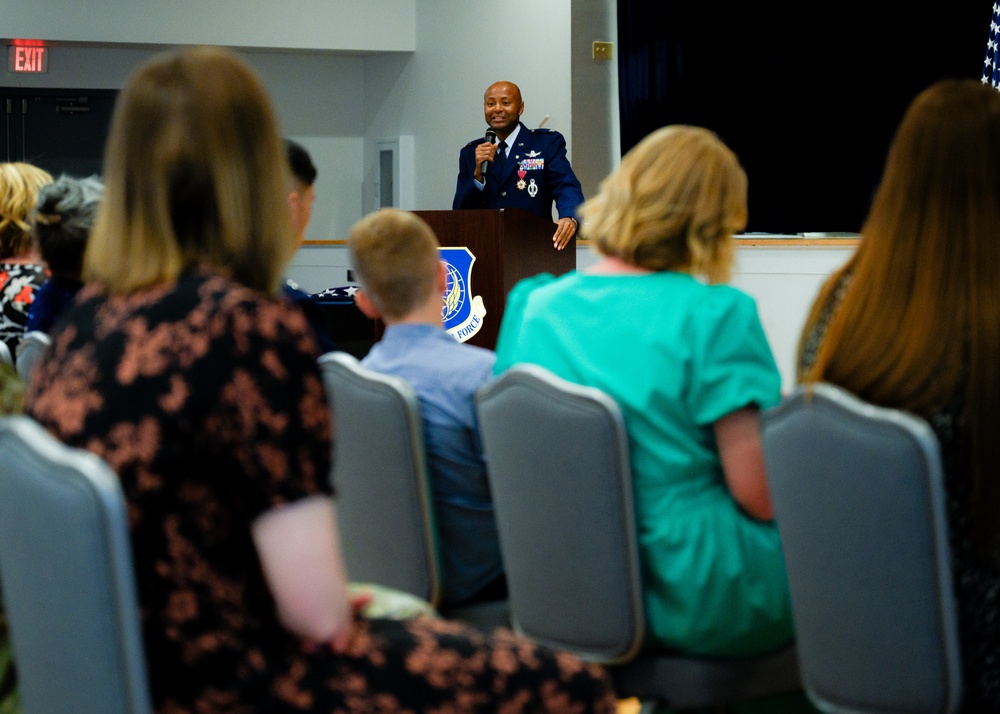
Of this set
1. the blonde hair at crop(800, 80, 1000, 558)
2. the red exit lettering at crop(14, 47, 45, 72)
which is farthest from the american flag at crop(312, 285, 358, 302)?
the red exit lettering at crop(14, 47, 45, 72)

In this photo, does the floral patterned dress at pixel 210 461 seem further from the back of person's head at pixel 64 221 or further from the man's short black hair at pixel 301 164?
the back of person's head at pixel 64 221

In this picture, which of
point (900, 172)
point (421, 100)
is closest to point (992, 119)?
point (900, 172)

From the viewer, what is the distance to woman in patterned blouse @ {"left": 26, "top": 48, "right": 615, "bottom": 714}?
1159 millimetres

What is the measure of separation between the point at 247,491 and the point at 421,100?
8.97 m

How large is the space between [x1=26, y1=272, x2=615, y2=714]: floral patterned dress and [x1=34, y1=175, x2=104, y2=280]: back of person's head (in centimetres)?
192

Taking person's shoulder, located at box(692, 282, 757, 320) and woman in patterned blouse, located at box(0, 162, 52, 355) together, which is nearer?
person's shoulder, located at box(692, 282, 757, 320)

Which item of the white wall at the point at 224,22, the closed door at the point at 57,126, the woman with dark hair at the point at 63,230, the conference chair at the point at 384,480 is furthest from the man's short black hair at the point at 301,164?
the closed door at the point at 57,126

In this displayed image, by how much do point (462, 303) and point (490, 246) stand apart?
27 centimetres

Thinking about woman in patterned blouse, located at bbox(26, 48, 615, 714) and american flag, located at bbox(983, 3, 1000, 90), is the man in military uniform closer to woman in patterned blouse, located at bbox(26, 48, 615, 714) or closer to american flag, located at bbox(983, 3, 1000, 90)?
american flag, located at bbox(983, 3, 1000, 90)

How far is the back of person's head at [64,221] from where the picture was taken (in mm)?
3039

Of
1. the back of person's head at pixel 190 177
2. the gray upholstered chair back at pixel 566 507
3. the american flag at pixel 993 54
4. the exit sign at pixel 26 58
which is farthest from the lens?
the exit sign at pixel 26 58

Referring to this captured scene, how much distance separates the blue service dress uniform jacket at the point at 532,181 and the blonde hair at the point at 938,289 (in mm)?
4473

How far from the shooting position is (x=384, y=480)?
2045 mm

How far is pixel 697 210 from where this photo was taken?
1.90 meters
